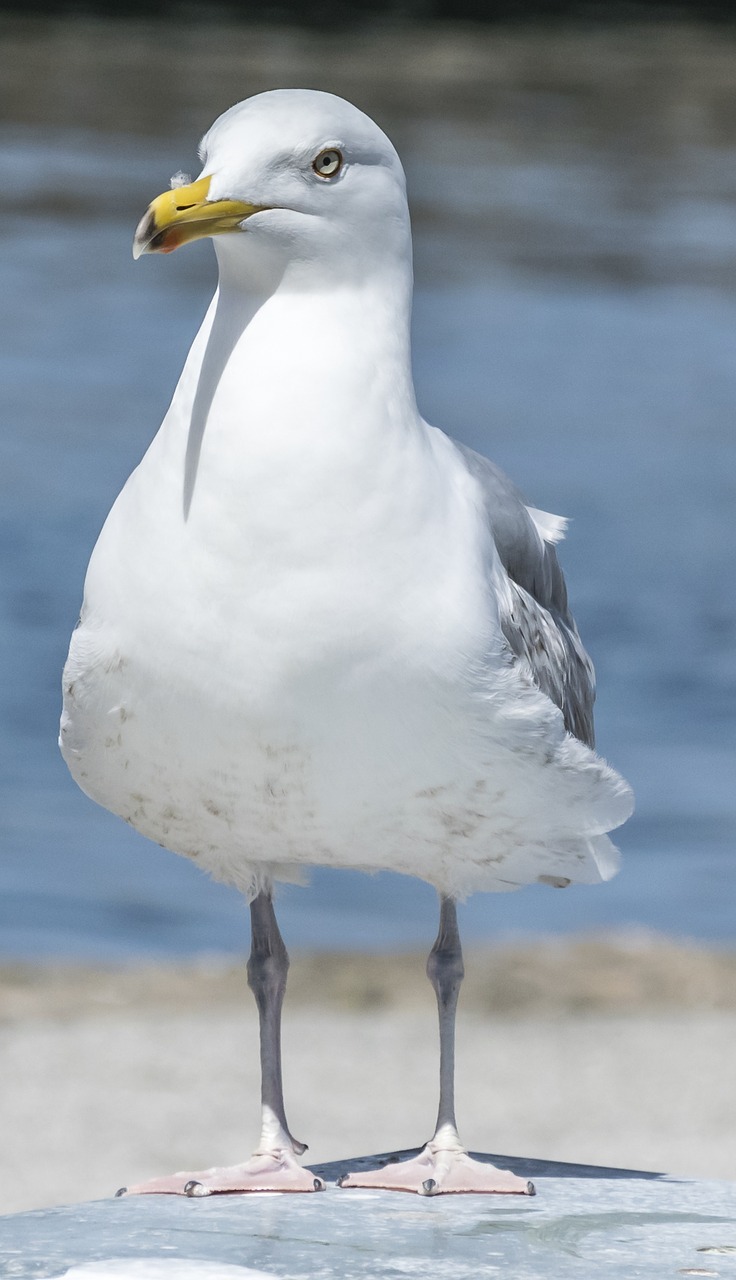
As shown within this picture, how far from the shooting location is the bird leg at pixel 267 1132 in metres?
3.88

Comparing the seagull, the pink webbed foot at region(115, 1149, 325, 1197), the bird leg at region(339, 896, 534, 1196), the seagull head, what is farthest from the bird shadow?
the seagull head

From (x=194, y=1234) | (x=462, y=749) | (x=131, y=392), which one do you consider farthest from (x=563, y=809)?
(x=131, y=392)

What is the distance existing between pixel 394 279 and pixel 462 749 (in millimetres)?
767

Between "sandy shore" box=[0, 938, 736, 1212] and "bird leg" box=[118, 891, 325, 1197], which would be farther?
"sandy shore" box=[0, 938, 736, 1212]

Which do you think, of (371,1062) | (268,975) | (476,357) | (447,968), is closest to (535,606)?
(447,968)

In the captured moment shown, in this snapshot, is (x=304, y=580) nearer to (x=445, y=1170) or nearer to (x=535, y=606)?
(x=535, y=606)

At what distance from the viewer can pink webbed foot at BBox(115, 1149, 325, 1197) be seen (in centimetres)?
387

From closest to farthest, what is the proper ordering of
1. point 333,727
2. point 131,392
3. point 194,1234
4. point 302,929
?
point 333,727 → point 194,1234 → point 302,929 → point 131,392

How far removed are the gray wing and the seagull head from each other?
1.76 feet

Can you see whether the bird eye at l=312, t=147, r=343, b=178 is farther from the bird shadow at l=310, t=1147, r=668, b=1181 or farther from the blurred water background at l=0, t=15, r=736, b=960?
the bird shadow at l=310, t=1147, r=668, b=1181

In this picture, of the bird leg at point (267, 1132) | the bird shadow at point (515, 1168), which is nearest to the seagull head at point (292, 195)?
the bird leg at point (267, 1132)

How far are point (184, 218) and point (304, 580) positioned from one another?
22.5 inches

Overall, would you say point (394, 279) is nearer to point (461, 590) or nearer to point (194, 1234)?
point (461, 590)

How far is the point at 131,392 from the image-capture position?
19.9 meters
